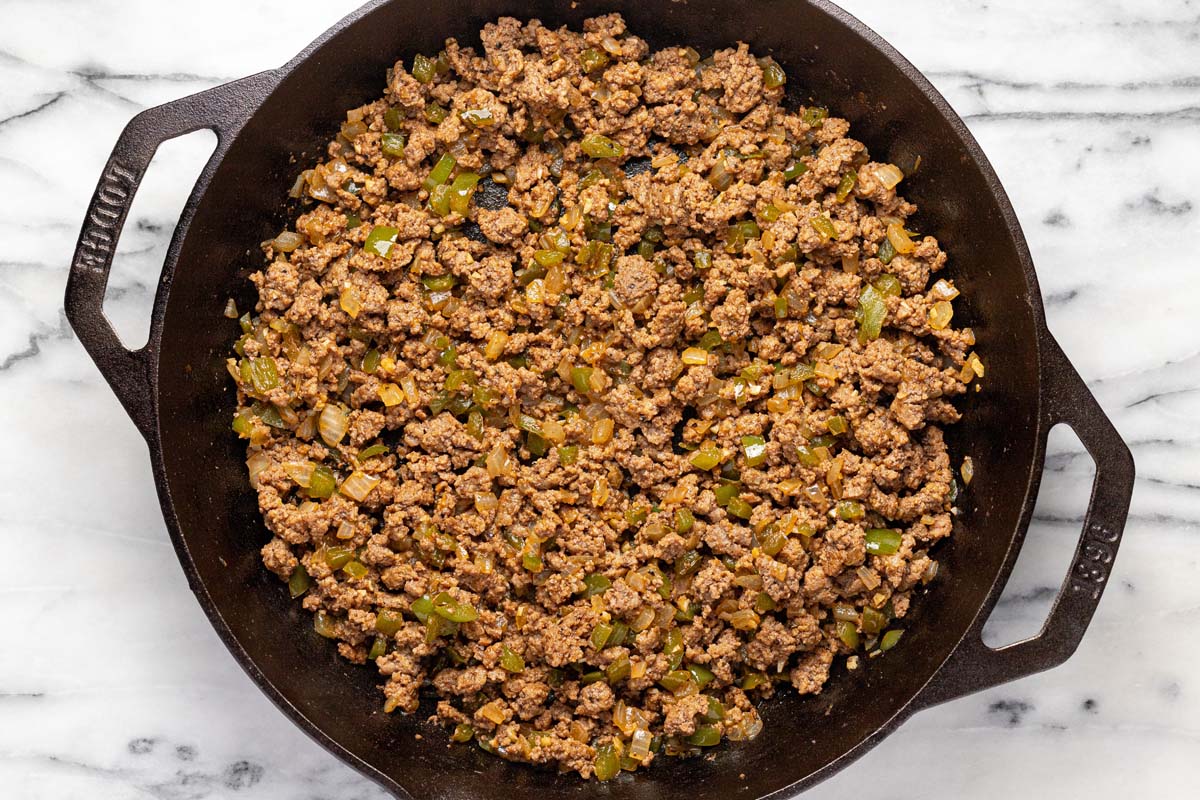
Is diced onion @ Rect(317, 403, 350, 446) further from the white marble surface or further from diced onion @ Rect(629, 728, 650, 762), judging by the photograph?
diced onion @ Rect(629, 728, 650, 762)

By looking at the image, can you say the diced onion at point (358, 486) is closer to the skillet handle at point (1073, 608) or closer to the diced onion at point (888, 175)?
the skillet handle at point (1073, 608)

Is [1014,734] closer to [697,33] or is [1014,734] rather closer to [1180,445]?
[1180,445]

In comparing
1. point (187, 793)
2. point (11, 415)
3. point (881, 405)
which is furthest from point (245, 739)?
point (881, 405)

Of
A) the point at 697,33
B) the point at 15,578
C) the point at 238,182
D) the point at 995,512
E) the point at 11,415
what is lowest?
the point at 15,578

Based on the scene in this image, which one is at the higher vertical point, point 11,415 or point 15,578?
point 11,415

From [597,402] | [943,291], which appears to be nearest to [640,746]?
[597,402]

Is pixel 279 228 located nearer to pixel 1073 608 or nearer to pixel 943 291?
pixel 943 291

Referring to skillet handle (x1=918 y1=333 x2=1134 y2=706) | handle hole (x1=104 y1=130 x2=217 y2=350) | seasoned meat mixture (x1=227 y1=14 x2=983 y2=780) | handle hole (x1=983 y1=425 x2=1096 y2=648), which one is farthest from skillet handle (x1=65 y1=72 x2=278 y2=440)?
handle hole (x1=983 y1=425 x2=1096 y2=648)
